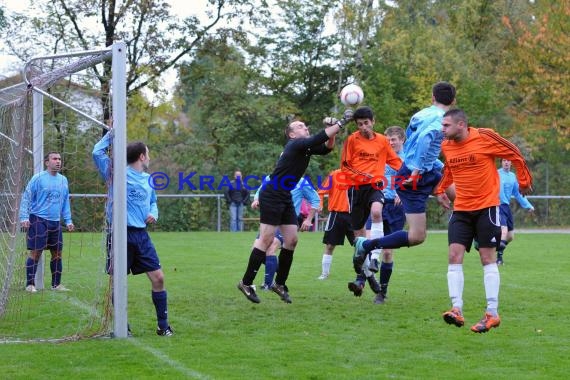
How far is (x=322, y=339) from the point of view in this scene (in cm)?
794

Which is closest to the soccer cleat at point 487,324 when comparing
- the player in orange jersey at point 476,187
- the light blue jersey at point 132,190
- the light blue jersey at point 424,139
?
the player in orange jersey at point 476,187

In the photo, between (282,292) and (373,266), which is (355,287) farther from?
(282,292)

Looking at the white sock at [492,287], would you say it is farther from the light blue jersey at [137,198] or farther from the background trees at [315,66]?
the background trees at [315,66]

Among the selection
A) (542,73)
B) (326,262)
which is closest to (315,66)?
(542,73)

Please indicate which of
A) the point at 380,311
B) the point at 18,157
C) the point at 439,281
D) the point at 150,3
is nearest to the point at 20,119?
the point at 18,157

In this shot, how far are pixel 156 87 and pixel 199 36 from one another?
7.77 ft

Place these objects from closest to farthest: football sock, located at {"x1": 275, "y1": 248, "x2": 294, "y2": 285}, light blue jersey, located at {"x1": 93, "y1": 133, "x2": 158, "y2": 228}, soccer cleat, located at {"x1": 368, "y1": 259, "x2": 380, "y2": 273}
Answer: light blue jersey, located at {"x1": 93, "y1": 133, "x2": 158, "y2": 228}
soccer cleat, located at {"x1": 368, "y1": 259, "x2": 380, "y2": 273}
football sock, located at {"x1": 275, "y1": 248, "x2": 294, "y2": 285}

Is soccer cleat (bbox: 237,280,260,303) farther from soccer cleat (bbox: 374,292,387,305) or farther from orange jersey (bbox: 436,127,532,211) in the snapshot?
orange jersey (bbox: 436,127,532,211)

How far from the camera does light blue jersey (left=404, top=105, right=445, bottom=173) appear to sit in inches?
352

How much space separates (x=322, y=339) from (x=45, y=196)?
5431 millimetres

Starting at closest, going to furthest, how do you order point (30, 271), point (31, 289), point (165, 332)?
point (165, 332), point (31, 289), point (30, 271)

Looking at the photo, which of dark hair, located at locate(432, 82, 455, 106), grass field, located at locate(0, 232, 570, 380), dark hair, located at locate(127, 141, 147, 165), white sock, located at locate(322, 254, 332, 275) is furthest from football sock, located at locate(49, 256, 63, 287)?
dark hair, located at locate(432, 82, 455, 106)

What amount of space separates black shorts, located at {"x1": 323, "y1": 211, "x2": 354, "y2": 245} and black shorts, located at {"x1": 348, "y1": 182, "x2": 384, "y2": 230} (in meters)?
2.49

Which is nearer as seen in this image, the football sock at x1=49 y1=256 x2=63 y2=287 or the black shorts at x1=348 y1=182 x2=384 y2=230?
the black shorts at x1=348 y1=182 x2=384 y2=230
